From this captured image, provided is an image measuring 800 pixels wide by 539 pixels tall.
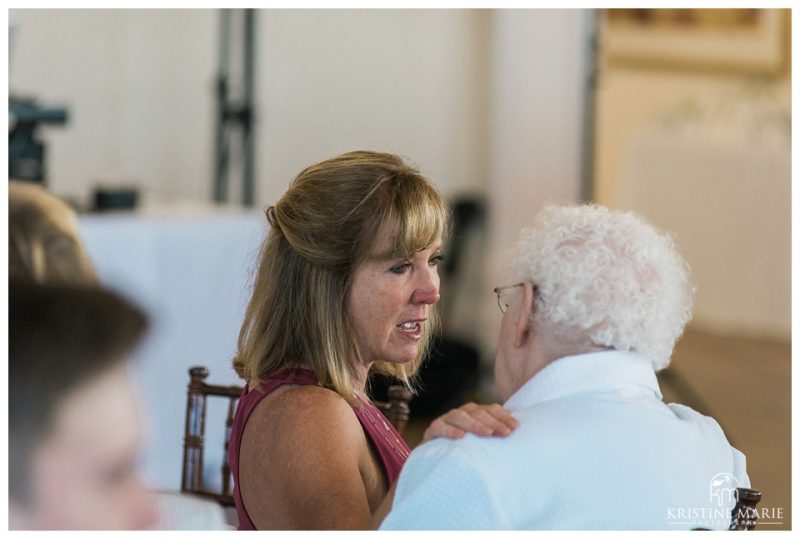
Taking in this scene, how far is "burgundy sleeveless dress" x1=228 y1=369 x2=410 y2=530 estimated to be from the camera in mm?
1776

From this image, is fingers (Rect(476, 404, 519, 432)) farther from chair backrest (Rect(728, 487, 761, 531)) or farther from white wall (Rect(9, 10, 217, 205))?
white wall (Rect(9, 10, 217, 205))

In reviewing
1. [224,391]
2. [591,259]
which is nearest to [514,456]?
[591,259]

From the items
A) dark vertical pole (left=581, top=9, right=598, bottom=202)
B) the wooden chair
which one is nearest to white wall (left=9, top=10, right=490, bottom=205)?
dark vertical pole (left=581, top=9, right=598, bottom=202)

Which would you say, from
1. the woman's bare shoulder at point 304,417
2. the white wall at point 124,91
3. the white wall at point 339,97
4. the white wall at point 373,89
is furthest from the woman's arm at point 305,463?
the white wall at point 373,89

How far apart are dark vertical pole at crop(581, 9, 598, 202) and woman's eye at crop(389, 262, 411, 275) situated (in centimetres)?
387

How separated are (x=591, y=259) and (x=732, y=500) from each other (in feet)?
1.28

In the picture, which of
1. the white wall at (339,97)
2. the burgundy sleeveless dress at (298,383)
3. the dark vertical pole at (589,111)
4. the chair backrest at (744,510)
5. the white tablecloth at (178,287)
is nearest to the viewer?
the chair backrest at (744,510)

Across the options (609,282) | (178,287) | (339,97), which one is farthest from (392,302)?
(339,97)

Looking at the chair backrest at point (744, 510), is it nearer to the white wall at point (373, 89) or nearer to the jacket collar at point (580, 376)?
the jacket collar at point (580, 376)

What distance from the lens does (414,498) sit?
1.45 m

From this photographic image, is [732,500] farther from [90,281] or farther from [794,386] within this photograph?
[90,281]

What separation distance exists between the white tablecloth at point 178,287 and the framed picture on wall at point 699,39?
506cm

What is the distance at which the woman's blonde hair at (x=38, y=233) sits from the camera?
1471 millimetres

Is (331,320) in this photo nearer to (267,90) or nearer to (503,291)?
(503,291)
